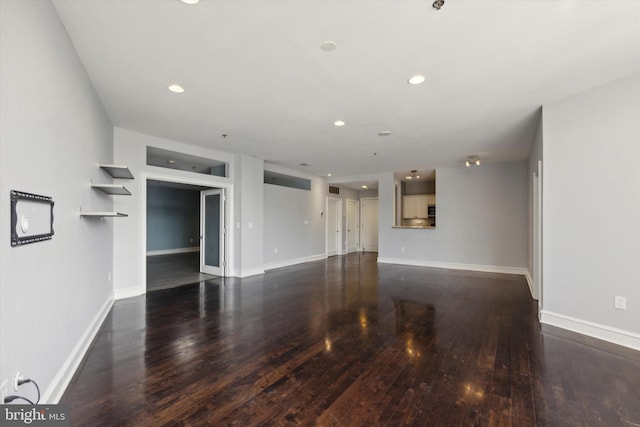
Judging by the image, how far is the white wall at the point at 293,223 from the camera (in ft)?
25.4

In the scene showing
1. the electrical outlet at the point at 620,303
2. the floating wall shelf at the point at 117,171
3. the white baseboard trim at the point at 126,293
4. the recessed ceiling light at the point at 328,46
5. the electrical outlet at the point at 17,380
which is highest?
the recessed ceiling light at the point at 328,46

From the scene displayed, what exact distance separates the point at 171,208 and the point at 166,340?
9.36 m

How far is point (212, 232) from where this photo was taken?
7.05 metres

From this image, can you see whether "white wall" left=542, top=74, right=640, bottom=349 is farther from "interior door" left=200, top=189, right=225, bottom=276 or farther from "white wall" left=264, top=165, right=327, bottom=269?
"interior door" left=200, top=189, right=225, bottom=276

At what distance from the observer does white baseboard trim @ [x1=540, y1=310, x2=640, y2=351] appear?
3027 millimetres

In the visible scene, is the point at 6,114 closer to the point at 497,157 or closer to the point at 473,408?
the point at 473,408

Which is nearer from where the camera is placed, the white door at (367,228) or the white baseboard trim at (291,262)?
the white baseboard trim at (291,262)

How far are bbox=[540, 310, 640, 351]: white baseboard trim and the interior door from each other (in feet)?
19.5

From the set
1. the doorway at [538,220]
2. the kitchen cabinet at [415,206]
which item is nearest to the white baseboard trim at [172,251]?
the kitchen cabinet at [415,206]

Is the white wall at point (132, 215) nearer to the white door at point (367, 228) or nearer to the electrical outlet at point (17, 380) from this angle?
the electrical outlet at point (17, 380)

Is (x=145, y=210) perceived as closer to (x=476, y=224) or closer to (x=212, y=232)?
(x=212, y=232)

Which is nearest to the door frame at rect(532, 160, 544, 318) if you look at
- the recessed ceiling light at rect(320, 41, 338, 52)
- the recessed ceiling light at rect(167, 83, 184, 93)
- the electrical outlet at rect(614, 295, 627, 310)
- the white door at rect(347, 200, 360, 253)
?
the electrical outlet at rect(614, 295, 627, 310)

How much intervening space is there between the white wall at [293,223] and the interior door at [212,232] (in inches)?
47.0

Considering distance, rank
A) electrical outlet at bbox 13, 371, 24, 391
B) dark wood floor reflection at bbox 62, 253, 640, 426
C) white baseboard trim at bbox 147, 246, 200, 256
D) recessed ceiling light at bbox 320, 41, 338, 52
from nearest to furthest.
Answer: electrical outlet at bbox 13, 371, 24, 391 → dark wood floor reflection at bbox 62, 253, 640, 426 → recessed ceiling light at bbox 320, 41, 338, 52 → white baseboard trim at bbox 147, 246, 200, 256
